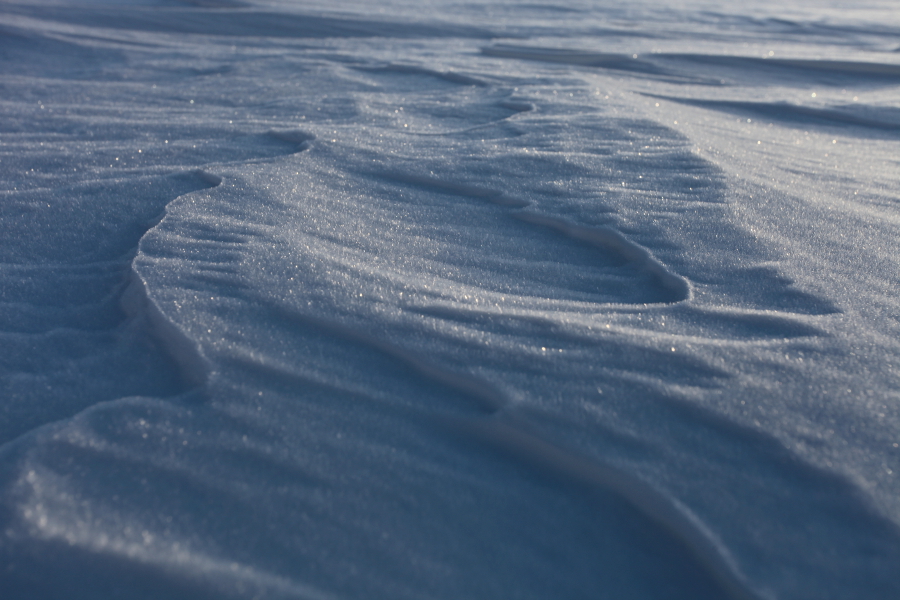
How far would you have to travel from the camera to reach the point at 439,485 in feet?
2.82

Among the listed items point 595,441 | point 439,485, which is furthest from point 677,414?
point 439,485

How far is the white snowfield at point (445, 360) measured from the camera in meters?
0.77

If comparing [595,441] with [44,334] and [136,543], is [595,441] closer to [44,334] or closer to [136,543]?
[136,543]

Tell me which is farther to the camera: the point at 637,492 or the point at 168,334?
the point at 168,334

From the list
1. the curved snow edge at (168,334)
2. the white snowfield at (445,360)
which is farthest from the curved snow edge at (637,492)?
the curved snow edge at (168,334)

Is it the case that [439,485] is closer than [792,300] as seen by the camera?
Yes

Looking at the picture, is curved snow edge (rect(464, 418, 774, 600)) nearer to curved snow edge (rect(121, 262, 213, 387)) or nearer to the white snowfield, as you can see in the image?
the white snowfield

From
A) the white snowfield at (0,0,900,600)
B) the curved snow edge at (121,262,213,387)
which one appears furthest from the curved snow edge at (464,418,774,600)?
the curved snow edge at (121,262,213,387)

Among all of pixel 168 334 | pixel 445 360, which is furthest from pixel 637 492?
pixel 168 334

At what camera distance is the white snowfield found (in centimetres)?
77

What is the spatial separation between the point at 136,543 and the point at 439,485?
371 mm

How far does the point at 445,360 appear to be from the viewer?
1.04m

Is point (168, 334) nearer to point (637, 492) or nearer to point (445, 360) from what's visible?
point (445, 360)

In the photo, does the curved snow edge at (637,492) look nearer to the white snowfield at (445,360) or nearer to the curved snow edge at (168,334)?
the white snowfield at (445,360)
